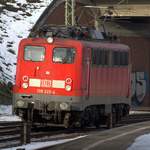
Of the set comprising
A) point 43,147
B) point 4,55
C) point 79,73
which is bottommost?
point 43,147

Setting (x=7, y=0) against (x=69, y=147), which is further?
(x=7, y=0)

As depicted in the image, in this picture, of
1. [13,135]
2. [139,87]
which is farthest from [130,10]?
[13,135]

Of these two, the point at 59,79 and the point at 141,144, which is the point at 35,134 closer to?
the point at 59,79

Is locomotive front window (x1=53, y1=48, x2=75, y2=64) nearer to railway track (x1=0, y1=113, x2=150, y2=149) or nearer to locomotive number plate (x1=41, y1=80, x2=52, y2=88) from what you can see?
locomotive number plate (x1=41, y1=80, x2=52, y2=88)

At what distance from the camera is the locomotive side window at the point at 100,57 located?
23.8 meters

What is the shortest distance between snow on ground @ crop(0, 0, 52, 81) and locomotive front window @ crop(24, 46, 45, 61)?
60.6 ft

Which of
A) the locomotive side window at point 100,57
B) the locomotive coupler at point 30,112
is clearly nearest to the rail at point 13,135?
the locomotive coupler at point 30,112

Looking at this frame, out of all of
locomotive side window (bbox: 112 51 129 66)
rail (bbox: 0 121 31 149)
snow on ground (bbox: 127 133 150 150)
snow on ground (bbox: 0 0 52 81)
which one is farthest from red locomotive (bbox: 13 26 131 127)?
snow on ground (bbox: 0 0 52 81)

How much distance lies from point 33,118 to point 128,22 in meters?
31.8

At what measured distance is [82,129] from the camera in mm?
24875

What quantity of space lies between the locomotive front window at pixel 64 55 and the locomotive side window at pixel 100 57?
99 cm

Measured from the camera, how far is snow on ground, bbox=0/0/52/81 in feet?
148

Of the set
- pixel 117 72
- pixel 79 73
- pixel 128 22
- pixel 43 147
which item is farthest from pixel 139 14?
Result: pixel 43 147

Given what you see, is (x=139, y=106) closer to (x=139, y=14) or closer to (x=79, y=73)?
(x=139, y=14)
